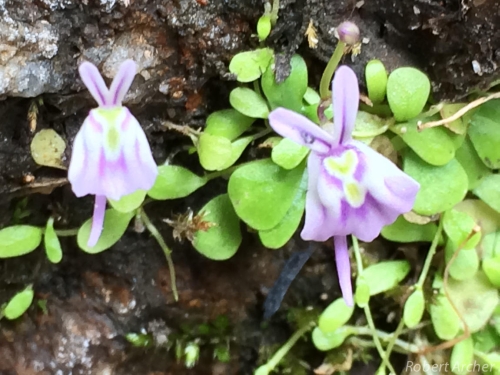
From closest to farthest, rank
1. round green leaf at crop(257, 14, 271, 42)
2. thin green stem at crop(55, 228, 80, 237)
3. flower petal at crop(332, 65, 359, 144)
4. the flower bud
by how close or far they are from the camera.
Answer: flower petal at crop(332, 65, 359, 144)
the flower bud
round green leaf at crop(257, 14, 271, 42)
thin green stem at crop(55, 228, 80, 237)

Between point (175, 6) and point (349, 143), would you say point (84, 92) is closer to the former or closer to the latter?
point (175, 6)

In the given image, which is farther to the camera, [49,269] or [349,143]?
[49,269]

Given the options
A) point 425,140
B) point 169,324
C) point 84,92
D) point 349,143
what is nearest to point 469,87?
point 425,140

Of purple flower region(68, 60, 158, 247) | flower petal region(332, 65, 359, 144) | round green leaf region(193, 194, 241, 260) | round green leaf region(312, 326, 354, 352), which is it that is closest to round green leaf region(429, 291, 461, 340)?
round green leaf region(312, 326, 354, 352)

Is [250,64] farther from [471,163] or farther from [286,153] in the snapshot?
[471,163]

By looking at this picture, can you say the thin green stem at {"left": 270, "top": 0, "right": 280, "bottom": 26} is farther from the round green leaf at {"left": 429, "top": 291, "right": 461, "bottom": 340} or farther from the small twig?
the round green leaf at {"left": 429, "top": 291, "right": 461, "bottom": 340}

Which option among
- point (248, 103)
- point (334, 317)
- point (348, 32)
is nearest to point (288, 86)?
point (248, 103)
